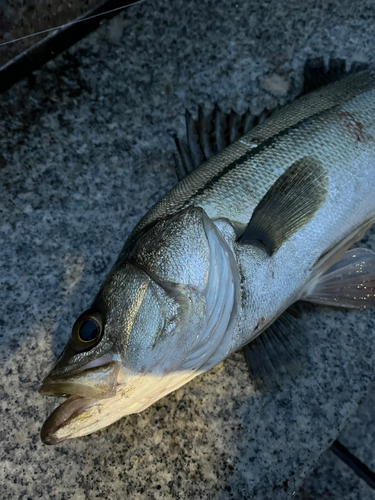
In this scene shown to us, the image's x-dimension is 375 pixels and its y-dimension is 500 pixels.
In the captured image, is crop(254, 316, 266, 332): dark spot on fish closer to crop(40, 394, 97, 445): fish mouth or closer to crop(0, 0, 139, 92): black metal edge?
crop(40, 394, 97, 445): fish mouth

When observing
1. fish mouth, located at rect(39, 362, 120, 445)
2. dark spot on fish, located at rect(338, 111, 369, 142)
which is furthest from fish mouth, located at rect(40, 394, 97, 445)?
dark spot on fish, located at rect(338, 111, 369, 142)

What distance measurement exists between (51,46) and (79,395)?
5.24 ft

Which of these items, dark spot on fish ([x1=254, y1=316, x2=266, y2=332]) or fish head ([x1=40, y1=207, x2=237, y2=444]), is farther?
dark spot on fish ([x1=254, y1=316, x2=266, y2=332])

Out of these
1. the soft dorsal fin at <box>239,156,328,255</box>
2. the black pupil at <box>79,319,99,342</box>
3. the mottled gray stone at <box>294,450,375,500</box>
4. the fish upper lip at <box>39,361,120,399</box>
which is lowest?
the mottled gray stone at <box>294,450,375,500</box>

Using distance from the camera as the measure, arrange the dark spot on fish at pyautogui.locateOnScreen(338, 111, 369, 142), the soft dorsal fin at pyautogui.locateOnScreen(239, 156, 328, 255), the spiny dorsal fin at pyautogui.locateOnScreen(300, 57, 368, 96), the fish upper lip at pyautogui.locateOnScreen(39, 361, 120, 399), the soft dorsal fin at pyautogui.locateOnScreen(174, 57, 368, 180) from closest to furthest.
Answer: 1. the fish upper lip at pyautogui.locateOnScreen(39, 361, 120, 399)
2. the soft dorsal fin at pyautogui.locateOnScreen(239, 156, 328, 255)
3. the dark spot on fish at pyautogui.locateOnScreen(338, 111, 369, 142)
4. the soft dorsal fin at pyautogui.locateOnScreen(174, 57, 368, 180)
5. the spiny dorsal fin at pyautogui.locateOnScreen(300, 57, 368, 96)

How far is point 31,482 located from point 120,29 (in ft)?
6.47

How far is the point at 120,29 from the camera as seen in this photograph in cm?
199

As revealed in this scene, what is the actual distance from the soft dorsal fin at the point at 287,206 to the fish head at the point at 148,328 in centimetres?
13

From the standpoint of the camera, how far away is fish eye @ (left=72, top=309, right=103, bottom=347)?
1.08 metres

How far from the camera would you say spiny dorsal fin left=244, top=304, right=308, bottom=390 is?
1.46 metres

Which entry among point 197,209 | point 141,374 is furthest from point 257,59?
point 141,374

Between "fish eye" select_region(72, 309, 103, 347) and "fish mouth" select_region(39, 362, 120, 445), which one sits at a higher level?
"fish eye" select_region(72, 309, 103, 347)

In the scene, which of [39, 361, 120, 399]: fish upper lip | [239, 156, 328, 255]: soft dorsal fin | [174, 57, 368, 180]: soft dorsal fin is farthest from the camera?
[174, 57, 368, 180]: soft dorsal fin

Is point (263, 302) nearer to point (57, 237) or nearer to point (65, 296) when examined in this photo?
point (65, 296)
